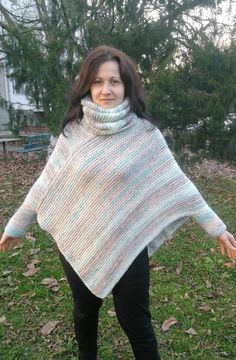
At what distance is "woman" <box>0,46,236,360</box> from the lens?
6.79 ft

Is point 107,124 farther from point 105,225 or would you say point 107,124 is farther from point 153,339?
point 153,339

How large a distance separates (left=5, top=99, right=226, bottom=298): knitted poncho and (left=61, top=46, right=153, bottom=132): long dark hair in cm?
5

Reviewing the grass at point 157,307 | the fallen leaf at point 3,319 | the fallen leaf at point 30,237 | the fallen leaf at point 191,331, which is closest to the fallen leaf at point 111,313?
the grass at point 157,307

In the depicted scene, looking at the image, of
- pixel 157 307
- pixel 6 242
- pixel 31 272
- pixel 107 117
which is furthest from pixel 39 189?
pixel 31 272

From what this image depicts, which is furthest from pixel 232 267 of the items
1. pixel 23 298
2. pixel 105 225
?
pixel 105 225

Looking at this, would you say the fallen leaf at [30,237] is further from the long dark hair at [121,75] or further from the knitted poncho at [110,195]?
the long dark hair at [121,75]

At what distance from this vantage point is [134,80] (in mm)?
2123

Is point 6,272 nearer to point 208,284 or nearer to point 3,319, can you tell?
point 3,319

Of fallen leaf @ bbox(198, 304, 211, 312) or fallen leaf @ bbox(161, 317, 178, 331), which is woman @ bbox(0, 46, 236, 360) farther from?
fallen leaf @ bbox(198, 304, 211, 312)

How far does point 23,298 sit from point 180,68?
13.6 feet

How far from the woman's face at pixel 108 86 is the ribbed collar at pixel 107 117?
35 millimetres

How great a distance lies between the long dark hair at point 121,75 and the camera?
2078 millimetres

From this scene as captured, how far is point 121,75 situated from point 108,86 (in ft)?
0.29

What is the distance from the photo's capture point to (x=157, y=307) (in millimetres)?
3361
